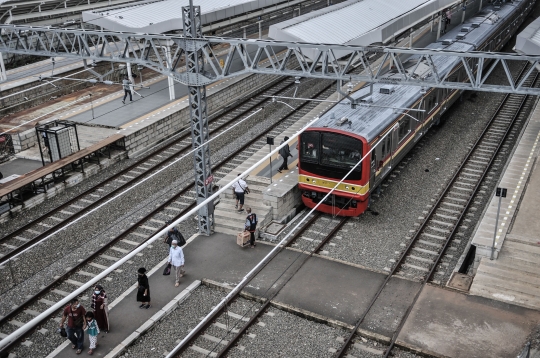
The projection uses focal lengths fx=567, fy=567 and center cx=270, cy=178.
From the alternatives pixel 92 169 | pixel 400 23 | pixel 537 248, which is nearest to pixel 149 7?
pixel 92 169

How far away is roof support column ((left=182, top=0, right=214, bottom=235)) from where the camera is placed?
43.8 feet

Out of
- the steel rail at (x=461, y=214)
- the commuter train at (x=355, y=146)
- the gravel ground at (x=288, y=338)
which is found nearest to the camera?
the gravel ground at (x=288, y=338)

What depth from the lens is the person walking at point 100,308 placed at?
1132 centimetres

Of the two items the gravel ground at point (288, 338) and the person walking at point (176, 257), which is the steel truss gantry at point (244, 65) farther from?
the gravel ground at point (288, 338)

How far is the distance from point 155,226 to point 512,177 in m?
11.0

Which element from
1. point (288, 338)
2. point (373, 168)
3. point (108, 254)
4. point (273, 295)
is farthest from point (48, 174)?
point (288, 338)

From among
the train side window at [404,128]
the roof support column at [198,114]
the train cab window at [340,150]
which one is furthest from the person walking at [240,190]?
the train side window at [404,128]

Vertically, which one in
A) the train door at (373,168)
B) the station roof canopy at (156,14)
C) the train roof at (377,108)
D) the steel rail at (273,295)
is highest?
the station roof canopy at (156,14)

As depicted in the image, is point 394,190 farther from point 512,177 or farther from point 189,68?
point 189,68

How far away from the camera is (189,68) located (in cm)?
1393

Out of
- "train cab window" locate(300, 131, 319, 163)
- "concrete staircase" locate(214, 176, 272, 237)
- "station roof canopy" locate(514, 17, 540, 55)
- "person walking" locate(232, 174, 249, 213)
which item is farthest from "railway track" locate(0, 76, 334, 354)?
"station roof canopy" locate(514, 17, 540, 55)

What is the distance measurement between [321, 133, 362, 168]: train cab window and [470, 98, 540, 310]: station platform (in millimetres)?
3694

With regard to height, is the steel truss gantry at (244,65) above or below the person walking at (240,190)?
above

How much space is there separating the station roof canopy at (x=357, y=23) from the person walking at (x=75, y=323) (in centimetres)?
1443
